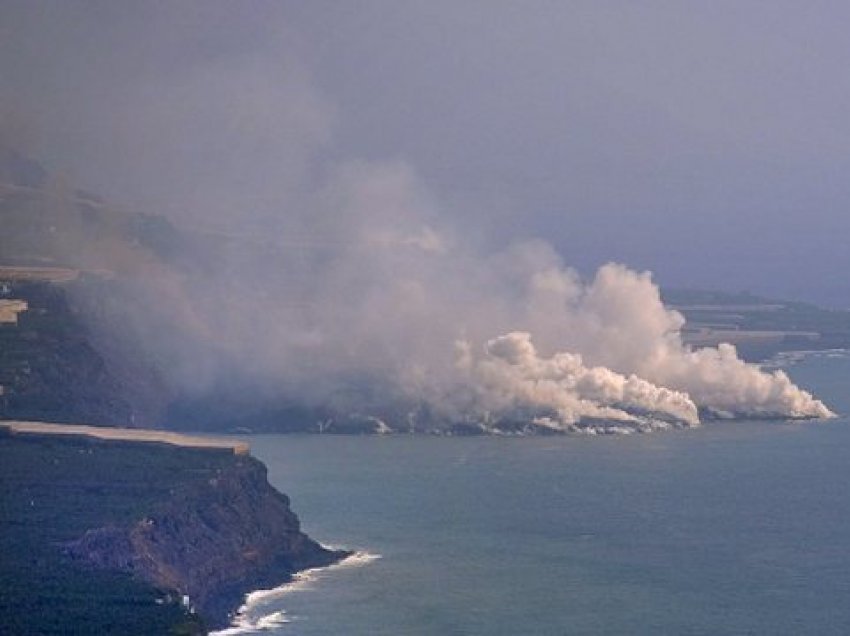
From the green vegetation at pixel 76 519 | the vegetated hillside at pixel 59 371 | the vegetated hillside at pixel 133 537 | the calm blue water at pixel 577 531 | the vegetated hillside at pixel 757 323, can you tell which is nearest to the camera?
the green vegetation at pixel 76 519

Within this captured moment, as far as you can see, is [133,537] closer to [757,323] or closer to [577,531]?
[577,531]

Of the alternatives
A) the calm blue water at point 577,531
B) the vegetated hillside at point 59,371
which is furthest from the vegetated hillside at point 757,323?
the vegetated hillside at point 59,371

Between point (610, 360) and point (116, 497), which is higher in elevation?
point (610, 360)

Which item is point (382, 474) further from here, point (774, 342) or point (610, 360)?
point (774, 342)

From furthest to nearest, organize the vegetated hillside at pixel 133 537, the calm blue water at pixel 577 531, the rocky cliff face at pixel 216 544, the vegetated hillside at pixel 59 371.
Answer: the vegetated hillside at pixel 59 371 → the calm blue water at pixel 577 531 → the rocky cliff face at pixel 216 544 → the vegetated hillside at pixel 133 537

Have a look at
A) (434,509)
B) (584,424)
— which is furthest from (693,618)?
(584,424)

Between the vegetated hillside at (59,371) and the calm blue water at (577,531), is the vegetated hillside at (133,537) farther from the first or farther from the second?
the vegetated hillside at (59,371)

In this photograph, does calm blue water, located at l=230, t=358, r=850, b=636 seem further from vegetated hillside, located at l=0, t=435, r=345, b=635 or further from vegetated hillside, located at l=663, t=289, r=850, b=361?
vegetated hillside, located at l=663, t=289, r=850, b=361
